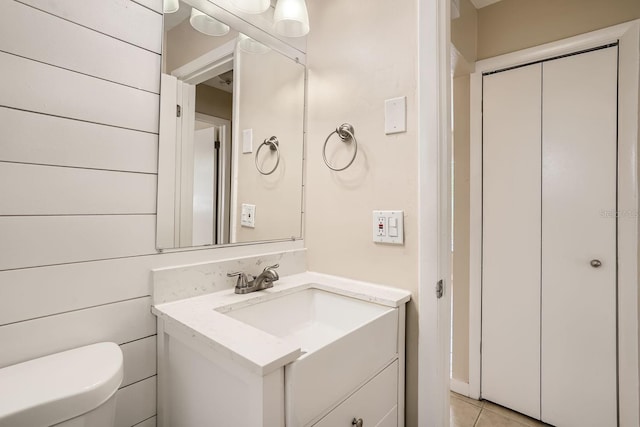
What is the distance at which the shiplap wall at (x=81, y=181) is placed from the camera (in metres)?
0.77

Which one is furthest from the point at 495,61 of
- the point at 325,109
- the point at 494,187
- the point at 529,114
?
the point at 325,109

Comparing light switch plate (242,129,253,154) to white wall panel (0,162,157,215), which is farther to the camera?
light switch plate (242,129,253,154)

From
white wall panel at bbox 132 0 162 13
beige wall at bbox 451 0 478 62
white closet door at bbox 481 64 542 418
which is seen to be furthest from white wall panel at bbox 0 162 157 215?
white closet door at bbox 481 64 542 418

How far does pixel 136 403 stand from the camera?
0.96 metres

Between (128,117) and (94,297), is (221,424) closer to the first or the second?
(94,297)

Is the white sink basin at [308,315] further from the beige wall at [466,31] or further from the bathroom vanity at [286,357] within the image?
the beige wall at [466,31]

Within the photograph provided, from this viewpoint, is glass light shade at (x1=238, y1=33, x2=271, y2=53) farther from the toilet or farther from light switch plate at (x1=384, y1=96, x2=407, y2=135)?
the toilet

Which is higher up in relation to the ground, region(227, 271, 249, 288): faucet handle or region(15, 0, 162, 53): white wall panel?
region(15, 0, 162, 53): white wall panel

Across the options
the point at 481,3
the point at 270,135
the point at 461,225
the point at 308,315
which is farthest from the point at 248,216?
the point at 481,3

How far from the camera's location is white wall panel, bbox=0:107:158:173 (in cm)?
76

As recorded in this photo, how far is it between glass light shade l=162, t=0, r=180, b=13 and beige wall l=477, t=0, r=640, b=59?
5.96 ft

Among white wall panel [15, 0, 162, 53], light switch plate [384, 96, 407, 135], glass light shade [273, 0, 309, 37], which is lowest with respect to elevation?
light switch plate [384, 96, 407, 135]

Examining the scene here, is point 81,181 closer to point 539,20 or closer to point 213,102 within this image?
point 213,102

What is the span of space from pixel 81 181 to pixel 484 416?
236cm
